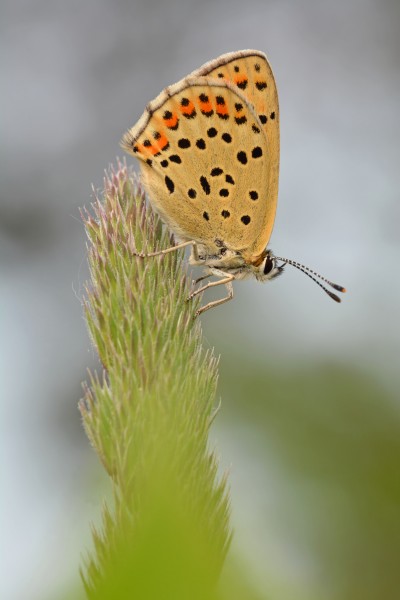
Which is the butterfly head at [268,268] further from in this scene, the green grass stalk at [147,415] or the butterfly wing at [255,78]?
the green grass stalk at [147,415]

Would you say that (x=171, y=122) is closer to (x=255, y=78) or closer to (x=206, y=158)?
(x=206, y=158)

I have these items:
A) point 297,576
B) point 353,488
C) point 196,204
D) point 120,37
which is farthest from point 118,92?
point 297,576

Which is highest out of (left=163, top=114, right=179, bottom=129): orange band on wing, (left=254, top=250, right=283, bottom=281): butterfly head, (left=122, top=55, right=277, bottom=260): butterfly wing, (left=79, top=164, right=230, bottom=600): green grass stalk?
(left=163, top=114, right=179, bottom=129): orange band on wing

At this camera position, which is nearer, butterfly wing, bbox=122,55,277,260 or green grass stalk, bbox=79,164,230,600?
green grass stalk, bbox=79,164,230,600

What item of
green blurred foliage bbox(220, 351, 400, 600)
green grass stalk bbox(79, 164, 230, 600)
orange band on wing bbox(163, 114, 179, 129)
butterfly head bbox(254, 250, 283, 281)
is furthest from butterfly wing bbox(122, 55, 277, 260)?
green blurred foliage bbox(220, 351, 400, 600)

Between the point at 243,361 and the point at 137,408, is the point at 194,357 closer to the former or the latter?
the point at 137,408

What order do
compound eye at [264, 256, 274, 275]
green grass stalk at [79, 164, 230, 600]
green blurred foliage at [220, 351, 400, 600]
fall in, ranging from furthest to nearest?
compound eye at [264, 256, 274, 275]
green blurred foliage at [220, 351, 400, 600]
green grass stalk at [79, 164, 230, 600]

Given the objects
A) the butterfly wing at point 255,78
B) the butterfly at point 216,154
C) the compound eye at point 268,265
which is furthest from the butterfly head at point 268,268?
the butterfly wing at point 255,78

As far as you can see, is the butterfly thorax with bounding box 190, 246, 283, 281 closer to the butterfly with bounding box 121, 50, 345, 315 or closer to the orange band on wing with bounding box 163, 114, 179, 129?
the butterfly with bounding box 121, 50, 345, 315
